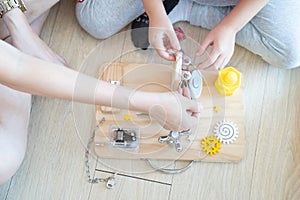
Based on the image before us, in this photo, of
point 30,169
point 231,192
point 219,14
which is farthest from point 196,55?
point 30,169

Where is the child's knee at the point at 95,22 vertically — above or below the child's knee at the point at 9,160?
above

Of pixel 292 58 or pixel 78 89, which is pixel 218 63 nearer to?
pixel 292 58


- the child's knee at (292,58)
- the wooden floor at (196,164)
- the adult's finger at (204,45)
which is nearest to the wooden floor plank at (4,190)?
the wooden floor at (196,164)

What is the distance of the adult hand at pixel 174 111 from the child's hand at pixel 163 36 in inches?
4.3

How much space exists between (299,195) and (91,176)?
448 millimetres

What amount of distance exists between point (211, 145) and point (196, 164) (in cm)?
5

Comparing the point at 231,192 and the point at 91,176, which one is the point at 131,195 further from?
the point at 231,192

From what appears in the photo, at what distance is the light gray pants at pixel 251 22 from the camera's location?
0.90m

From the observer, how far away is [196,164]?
0.92m

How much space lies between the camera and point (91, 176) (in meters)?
0.93

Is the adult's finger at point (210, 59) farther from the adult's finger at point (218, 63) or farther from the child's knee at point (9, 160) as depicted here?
the child's knee at point (9, 160)

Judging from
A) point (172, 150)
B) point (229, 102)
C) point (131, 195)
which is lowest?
point (131, 195)

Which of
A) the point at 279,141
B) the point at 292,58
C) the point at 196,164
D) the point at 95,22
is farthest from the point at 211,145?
the point at 95,22

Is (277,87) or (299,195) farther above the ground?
(277,87)
